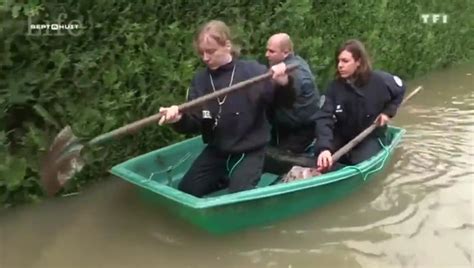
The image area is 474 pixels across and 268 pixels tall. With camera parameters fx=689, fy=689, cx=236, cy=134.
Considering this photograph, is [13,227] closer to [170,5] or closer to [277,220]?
[277,220]

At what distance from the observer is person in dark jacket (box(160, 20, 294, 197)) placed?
5246mm

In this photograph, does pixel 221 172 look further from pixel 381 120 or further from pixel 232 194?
pixel 381 120

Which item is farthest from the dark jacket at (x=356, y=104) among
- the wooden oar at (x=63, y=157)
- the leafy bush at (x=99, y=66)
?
the wooden oar at (x=63, y=157)

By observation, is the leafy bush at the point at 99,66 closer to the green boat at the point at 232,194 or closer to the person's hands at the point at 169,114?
the green boat at the point at 232,194

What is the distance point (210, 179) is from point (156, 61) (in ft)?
4.62

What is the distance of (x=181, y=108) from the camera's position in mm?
4746

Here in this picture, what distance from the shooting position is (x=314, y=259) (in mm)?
4953

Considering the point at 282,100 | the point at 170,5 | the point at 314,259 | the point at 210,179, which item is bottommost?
the point at 314,259

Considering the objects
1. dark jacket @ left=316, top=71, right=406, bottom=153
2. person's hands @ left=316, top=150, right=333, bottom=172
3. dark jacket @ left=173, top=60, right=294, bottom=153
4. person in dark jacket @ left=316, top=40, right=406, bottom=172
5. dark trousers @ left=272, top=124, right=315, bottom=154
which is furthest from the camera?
dark trousers @ left=272, top=124, right=315, bottom=154

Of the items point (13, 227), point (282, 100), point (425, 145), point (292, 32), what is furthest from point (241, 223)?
point (292, 32)

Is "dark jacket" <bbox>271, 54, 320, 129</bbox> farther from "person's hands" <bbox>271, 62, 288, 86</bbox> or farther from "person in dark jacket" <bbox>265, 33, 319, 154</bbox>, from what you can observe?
"person's hands" <bbox>271, 62, 288, 86</bbox>
